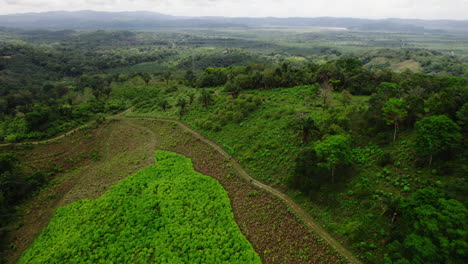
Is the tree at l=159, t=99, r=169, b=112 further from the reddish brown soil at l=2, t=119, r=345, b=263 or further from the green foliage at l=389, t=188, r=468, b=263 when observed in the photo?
the green foliage at l=389, t=188, r=468, b=263

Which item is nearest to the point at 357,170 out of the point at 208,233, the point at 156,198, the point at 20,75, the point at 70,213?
the point at 208,233

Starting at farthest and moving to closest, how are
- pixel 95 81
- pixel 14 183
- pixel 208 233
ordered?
1. pixel 95 81
2. pixel 14 183
3. pixel 208 233

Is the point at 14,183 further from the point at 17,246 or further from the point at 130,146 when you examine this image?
the point at 130,146

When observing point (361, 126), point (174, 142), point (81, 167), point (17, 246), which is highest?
point (361, 126)

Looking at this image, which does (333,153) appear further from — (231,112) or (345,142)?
(231,112)

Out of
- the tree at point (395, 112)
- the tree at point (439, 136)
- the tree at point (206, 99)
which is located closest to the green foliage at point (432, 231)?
the tree at point (439, 136)

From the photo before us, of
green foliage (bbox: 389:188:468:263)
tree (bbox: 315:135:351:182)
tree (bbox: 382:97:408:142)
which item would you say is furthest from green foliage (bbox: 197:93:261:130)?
green foliage (bbox: 389:188:468:263)
